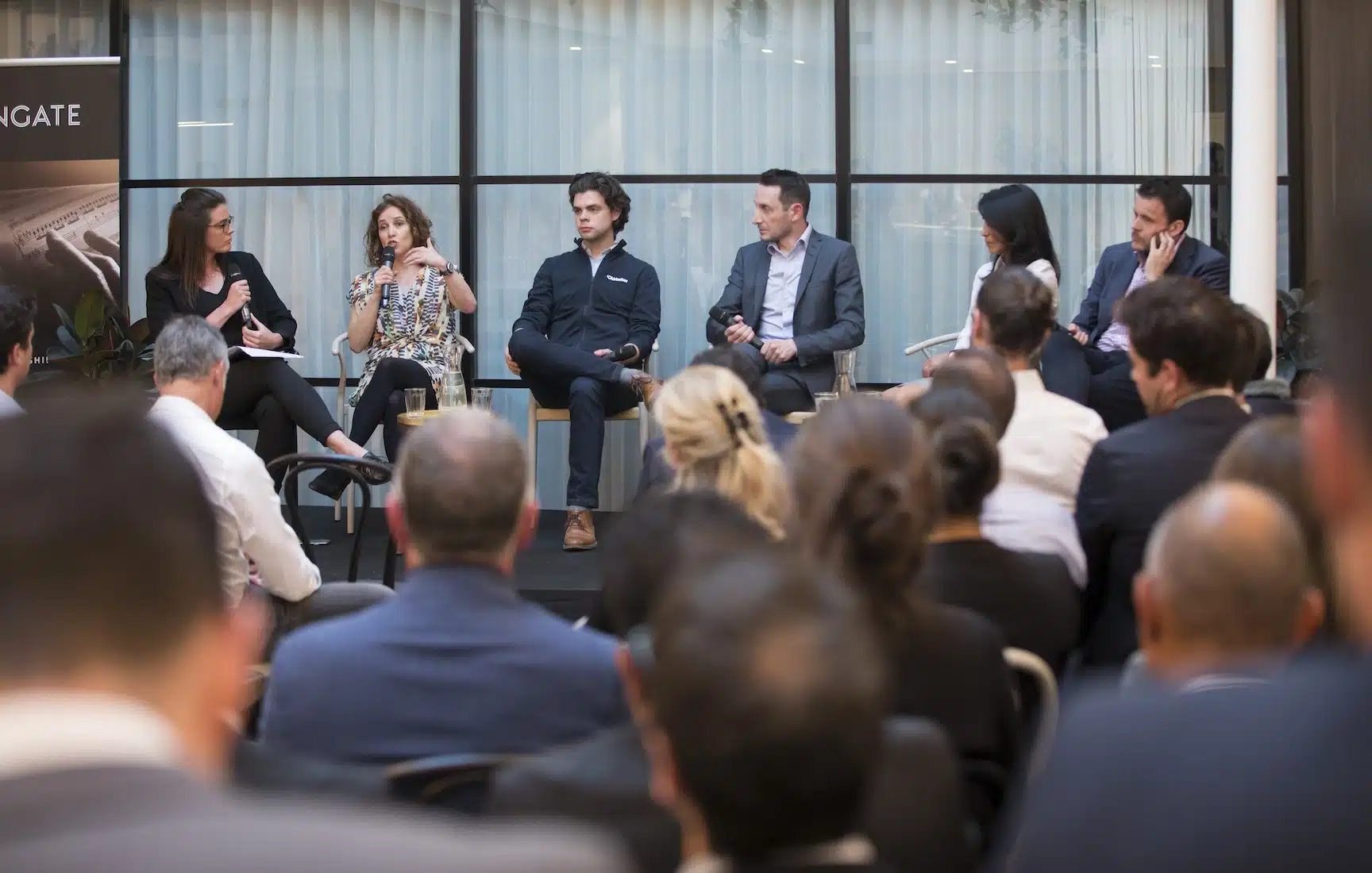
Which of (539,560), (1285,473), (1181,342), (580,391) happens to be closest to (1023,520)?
(1181,342)

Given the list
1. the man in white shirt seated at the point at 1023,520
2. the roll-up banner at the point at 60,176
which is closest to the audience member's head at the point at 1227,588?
the man in white shirt seated at the point at 1023,520

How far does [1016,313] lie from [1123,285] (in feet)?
8.53

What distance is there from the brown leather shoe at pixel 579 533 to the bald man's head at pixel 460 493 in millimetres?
4245

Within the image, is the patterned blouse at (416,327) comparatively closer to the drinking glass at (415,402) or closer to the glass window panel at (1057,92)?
the drinking glass at (415,402)

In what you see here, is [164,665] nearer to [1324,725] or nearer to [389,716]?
[1324,725]

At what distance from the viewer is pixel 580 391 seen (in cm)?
689

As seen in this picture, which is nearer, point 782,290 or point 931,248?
point 782,290

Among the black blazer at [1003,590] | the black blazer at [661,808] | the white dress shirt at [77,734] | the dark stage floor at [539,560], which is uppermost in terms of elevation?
the white dress shirt at [77,734]

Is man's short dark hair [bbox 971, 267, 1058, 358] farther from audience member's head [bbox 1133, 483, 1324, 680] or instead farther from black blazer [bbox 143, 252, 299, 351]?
black blazer [bbox 143, 252, 299, 351]

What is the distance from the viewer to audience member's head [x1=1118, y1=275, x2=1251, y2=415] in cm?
360

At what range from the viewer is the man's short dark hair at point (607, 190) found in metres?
7.24

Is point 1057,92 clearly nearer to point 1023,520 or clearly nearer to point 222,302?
point 222,302

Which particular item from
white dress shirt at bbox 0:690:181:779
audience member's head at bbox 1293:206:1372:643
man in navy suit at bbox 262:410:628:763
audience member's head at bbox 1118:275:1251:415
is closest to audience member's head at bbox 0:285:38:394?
man in navy suit at bbox 262:410:628:763

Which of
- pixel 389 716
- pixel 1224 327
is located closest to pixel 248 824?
pixel 389 716
